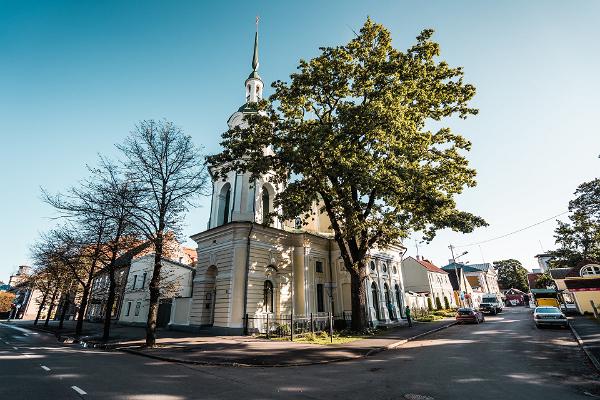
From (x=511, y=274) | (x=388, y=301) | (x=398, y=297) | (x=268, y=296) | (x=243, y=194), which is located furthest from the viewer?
(x=511, y=274)

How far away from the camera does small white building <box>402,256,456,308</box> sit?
4959cm

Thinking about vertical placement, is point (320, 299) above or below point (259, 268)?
below

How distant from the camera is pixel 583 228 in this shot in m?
33.8

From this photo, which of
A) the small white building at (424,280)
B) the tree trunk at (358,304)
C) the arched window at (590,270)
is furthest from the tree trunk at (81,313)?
the arched window at (590,270)

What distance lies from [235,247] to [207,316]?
589cm

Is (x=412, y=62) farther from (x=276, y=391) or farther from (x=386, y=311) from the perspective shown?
(x=386, y=311)

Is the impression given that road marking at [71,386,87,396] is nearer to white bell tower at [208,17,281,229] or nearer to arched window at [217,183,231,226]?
white bell tower at [208,17,281,229]

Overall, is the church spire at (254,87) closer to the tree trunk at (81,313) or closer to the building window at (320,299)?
the building window at (320,299)

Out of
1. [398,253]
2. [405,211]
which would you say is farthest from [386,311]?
[405,211]

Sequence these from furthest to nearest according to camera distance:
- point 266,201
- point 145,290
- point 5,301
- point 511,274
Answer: point 511,274
point 5,301
point 145,290
point 266,201

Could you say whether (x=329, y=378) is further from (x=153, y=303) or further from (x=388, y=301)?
(x=388, y=301)

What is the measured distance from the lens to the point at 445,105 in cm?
1814

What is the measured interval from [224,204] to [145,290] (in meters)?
15.5

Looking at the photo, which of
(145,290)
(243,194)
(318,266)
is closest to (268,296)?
(318,266)
